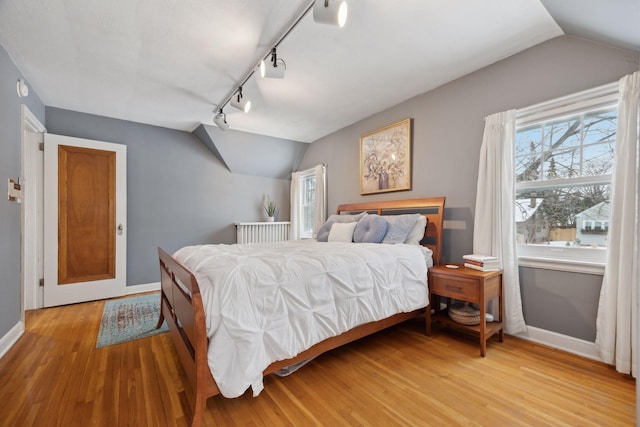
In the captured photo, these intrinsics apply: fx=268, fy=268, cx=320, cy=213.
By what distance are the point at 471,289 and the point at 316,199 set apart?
2.96 m

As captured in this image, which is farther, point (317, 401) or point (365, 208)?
point (365, 208)

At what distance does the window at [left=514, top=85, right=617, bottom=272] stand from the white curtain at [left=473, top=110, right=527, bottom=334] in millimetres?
134

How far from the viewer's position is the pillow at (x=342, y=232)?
306 centimetres

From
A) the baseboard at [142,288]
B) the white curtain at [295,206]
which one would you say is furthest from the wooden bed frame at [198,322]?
the white curtain at [295,206]

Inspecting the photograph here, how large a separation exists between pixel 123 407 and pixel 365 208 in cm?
303

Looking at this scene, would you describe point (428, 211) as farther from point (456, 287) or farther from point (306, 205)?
point (306, 205)

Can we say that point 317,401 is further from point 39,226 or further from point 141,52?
point 39,226

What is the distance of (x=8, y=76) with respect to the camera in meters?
2.31

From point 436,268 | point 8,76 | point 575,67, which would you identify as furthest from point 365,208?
point 8,76

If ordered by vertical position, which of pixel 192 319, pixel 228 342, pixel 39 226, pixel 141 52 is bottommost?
pixel 228 342

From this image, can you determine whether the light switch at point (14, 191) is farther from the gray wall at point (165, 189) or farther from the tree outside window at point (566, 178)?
the tree outside window at point (566, 178)

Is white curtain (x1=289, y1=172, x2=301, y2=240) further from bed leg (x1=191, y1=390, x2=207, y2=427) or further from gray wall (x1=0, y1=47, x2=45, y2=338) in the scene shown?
bed leg (x1=191, y1=390, x2=207, y2=427)

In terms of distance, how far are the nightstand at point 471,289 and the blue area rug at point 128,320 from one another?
262cm

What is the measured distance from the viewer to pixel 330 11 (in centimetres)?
158
